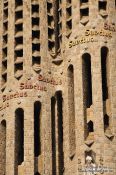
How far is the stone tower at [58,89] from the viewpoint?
143 ft

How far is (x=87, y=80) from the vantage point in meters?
45.2

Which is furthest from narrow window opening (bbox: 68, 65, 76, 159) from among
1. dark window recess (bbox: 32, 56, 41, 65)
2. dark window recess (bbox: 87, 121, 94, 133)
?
dark window recess (bbox: 32, 56, 41, 65)

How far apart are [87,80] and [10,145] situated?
4968mm

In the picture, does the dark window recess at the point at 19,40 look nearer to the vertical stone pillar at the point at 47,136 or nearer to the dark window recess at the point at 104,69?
the vertical stone pillar at the point at 47,136

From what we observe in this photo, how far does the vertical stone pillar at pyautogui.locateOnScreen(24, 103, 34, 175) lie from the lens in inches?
1748

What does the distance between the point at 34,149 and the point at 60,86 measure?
3.72 meters

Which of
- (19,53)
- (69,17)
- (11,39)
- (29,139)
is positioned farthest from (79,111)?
(11,39)

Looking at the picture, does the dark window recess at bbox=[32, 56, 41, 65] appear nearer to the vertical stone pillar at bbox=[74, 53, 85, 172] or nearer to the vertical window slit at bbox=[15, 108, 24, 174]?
the vertical stone pillar at bbox=[74, 53, 85, 172]

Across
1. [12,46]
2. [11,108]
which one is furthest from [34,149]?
[12,46]

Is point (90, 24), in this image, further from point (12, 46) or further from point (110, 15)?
point (12, 46)

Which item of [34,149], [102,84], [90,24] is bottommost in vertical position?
[34,149]

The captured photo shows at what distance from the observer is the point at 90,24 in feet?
150

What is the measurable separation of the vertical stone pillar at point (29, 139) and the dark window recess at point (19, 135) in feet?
1.90

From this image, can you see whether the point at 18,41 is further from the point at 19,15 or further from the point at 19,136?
the point at 19,136
